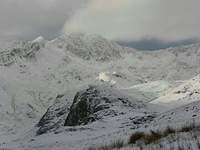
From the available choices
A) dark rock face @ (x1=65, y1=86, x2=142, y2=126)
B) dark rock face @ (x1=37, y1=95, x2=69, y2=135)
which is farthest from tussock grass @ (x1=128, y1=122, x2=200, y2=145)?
dark rock face @ (x1=37, y1=95, x2=69, y2=135)

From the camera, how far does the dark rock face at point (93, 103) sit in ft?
282

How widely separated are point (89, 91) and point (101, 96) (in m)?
6.49

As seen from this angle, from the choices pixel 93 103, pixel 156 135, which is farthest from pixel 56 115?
pixel 156 135

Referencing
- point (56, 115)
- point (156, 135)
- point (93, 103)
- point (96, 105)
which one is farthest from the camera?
point (56, 115)

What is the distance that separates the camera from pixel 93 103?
91625mm

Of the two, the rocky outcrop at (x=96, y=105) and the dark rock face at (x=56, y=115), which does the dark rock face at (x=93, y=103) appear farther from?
the dark rock face at (x=56, y=115)

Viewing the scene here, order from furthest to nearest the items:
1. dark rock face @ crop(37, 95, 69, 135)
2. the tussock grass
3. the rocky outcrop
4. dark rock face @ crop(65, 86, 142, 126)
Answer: dark rock face @ crop(37, 95, 69, 135), dark rock face @ crop(65, 86, 142, 126), the rocky outcrop, the tussock grass

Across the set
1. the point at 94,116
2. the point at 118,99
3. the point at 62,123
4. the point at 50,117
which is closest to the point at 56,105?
the point at 50,117

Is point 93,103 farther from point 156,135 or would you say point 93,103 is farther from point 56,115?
point 156,135

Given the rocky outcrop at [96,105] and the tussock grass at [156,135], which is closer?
the tussock grass at [156,135]

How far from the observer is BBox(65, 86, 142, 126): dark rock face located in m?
86.1

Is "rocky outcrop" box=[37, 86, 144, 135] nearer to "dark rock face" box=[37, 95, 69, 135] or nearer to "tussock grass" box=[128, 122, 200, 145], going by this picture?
"dark rock face" box=[37, 95, 69, 135]

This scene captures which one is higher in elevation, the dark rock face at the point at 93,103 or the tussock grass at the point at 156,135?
the dark rock face at the point at 93,103

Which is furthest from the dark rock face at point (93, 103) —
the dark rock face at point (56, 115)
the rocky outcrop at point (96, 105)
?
the dark rock face at point (56, 115)
